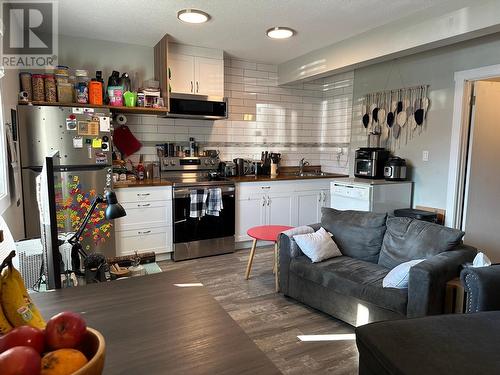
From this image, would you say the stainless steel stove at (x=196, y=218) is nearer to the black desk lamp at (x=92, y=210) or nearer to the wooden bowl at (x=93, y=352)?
the black desk lamp at (x=92, y=210)

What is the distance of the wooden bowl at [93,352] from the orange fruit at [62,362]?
17mm

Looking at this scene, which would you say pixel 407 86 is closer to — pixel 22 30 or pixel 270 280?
pixel 270 280

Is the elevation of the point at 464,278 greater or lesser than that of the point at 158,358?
lesser

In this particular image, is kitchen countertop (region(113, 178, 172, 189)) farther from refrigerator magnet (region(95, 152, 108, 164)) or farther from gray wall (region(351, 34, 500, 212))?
gray wall (region(351, 34, 500, 212))

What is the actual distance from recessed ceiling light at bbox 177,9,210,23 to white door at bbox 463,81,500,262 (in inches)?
113

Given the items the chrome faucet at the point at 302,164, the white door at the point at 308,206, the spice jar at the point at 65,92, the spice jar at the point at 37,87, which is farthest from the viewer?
the chrome faucet at the point at 302,164

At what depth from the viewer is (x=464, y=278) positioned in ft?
6.37

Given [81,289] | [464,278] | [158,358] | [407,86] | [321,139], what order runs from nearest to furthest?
[158,358] → [81,289] → [464,278] → [407,86] → [321,139]

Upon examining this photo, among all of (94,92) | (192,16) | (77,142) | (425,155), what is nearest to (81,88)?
(94,92)

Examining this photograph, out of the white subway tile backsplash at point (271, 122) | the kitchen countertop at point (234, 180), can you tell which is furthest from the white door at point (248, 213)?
the white subway tile backsplash at point (271, 122)

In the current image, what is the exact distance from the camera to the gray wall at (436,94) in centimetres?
343

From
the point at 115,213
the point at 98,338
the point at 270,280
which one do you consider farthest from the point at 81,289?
the point at 270,280

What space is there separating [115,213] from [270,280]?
233 cm

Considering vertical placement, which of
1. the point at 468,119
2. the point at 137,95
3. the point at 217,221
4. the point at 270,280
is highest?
the point at 137,95
